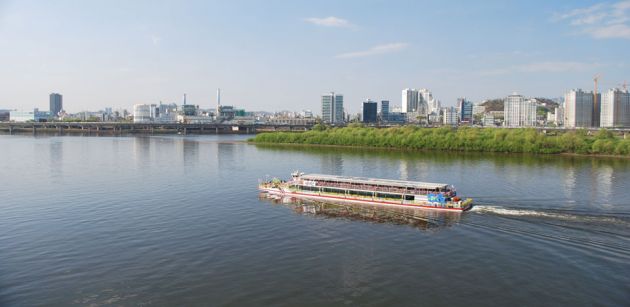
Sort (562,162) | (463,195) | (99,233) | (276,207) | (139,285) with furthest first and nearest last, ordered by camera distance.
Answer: (562,162), (463,195), (276,207), (99,233), (139,285)

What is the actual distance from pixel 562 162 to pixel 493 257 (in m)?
48.1

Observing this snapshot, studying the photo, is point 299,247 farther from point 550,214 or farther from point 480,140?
point 480,140

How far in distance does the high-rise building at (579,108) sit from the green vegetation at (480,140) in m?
98.2

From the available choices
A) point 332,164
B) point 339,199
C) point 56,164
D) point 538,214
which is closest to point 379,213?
point 339,199

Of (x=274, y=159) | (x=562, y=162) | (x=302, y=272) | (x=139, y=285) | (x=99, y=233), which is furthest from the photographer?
(x=274, y=159)

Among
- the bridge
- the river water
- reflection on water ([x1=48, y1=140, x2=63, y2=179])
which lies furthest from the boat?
the bridge

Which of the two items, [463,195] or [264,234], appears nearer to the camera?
[264,234]

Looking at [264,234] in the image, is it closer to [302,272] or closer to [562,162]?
[302,272]

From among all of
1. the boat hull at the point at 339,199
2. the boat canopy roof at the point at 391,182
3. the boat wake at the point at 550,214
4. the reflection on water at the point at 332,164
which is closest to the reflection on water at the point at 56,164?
the boat hull at the point at 339,199

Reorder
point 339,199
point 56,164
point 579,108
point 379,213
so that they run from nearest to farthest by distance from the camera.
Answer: point 379,213 → point 339,199 → point 56,164 → point 579,108

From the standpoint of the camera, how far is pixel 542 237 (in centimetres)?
2564

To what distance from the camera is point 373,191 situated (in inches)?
1427

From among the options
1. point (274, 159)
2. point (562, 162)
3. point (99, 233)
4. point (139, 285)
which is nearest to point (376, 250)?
point (139, 285)

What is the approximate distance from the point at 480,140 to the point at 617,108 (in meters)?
112
